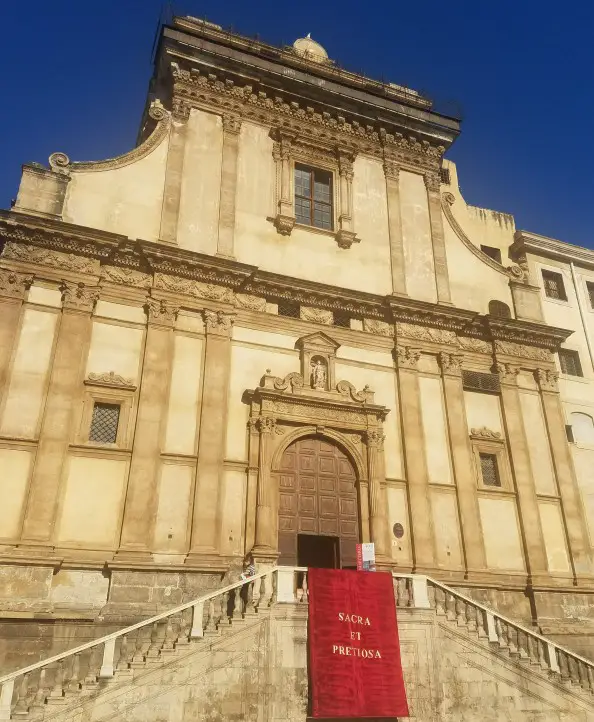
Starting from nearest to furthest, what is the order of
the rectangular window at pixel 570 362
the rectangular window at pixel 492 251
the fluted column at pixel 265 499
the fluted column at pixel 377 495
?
the fluted column at pixel 265 499, the fluted column at pixel 377 495, the rectangular window at pixel 570 362, the rectangular window at pixel 492 251

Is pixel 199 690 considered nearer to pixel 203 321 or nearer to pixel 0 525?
pixel 0 525

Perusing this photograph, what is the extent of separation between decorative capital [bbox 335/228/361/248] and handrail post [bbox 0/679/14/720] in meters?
15.8

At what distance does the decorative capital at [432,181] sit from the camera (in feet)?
80.5

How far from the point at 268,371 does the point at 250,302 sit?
2320mm

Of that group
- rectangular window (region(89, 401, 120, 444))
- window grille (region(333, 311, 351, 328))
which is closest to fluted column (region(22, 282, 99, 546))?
rectangular window (region(89, 401, 120, 444))

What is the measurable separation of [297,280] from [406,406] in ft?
16.7

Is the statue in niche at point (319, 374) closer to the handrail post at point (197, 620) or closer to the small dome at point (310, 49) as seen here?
the handrail post at point (197, 620)

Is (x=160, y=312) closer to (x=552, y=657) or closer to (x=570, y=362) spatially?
(x=552, y=657)

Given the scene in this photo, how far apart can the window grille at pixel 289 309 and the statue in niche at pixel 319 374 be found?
1.64 meters

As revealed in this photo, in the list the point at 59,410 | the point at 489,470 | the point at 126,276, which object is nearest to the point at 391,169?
the point at 126,276

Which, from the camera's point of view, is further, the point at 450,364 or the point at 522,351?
the point at 522,351

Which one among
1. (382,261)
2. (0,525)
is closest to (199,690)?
(0,525)

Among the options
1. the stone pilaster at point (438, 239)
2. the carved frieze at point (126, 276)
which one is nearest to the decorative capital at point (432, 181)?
the stone pilaster at point (438, 239)

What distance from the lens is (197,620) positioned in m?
12.1
